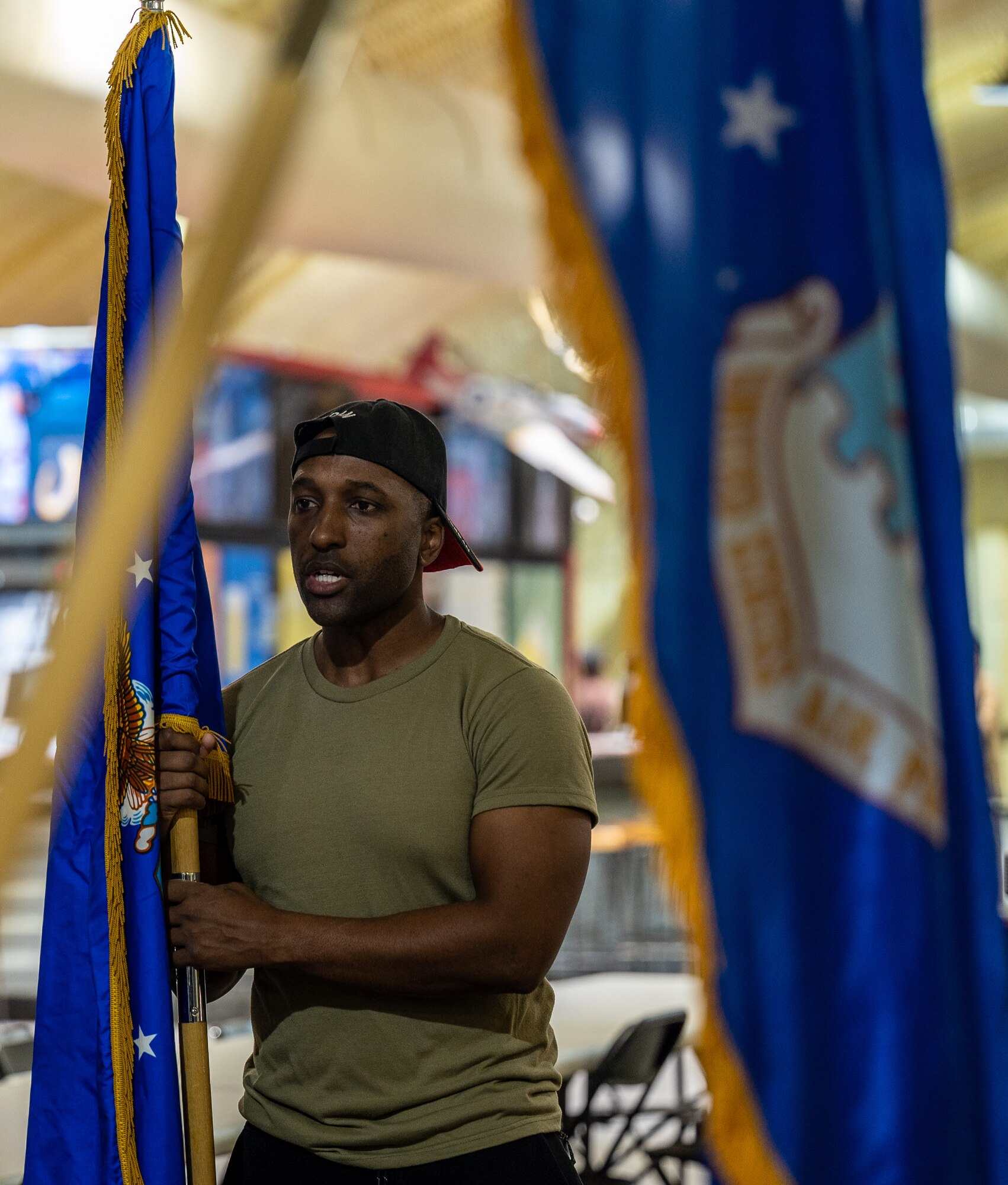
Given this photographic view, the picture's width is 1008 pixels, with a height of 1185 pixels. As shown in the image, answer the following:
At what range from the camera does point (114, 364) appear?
161cm

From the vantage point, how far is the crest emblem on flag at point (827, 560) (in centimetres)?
102

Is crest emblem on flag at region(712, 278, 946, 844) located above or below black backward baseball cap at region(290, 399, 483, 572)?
below

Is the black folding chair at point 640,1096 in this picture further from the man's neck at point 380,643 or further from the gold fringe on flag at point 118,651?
the man's neck at point 380,643

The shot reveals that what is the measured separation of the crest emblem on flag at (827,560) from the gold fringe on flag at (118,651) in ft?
2.73

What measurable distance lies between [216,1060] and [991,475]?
1352cm

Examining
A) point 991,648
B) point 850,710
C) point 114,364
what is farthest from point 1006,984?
point 991,648

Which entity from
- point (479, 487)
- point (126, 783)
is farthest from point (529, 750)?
point (479, 487)

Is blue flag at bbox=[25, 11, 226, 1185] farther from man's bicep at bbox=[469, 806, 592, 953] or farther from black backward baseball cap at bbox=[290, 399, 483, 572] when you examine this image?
man's bicep at bbox=[469, 806, 592, 953]

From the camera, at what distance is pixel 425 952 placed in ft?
4.48

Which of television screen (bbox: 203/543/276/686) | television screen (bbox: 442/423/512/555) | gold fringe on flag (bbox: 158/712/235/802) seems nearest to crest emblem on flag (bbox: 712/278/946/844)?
gold fringe on flag (bbox: 158/712/235/802)

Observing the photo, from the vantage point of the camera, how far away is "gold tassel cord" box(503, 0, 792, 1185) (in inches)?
39.8

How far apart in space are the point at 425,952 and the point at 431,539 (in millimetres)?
508

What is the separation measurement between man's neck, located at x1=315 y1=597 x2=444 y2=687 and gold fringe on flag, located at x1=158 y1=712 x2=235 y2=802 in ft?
0.52

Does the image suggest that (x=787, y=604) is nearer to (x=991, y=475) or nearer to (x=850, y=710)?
(x=850, y=710)
